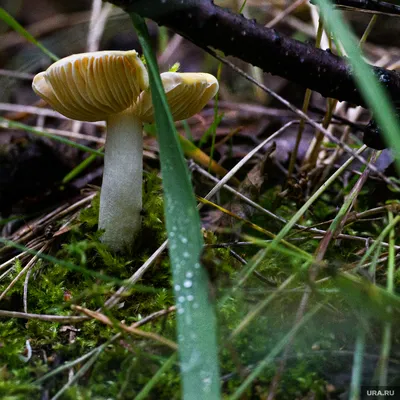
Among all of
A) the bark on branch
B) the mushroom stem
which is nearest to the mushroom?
the mushroom stem

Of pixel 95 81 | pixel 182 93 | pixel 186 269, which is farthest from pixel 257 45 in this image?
pixel 186 269

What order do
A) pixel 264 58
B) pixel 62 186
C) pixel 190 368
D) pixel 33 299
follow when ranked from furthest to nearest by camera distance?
pixel 62 186 → pixel 33 299 → pixel 264 58 → pixel 190 368

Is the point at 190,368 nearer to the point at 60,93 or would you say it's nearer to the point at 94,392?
the point at 94,392

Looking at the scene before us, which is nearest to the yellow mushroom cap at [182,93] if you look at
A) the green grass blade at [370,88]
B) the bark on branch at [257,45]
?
the bark on branch at [257,45]

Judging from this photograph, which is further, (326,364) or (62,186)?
(62,186)

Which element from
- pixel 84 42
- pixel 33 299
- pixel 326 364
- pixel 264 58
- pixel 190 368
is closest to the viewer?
pixel 190 368

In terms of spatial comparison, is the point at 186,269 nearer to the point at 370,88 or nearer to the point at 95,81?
the point at 370,88

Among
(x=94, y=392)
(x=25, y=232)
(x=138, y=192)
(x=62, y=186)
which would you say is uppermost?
(x=62, y=186)

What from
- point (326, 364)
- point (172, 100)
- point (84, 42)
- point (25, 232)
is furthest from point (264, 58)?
point (84, 42)
